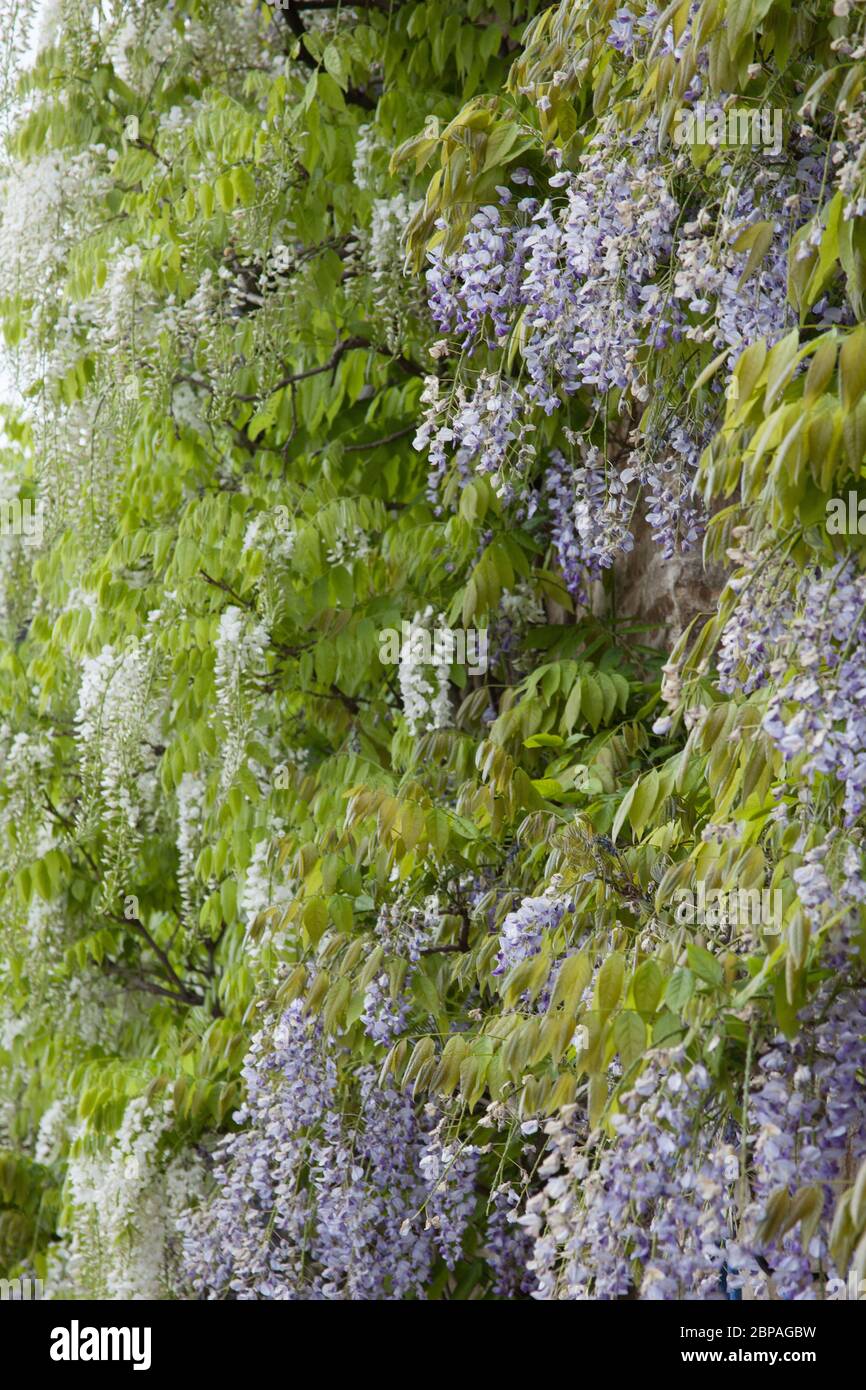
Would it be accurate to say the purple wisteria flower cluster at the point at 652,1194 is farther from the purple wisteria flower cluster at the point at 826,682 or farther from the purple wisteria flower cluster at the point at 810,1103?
the purple wisteria flower cluster at the point at 826,682

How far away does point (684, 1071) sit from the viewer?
159 cm

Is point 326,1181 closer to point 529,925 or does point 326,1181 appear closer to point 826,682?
point 529,925

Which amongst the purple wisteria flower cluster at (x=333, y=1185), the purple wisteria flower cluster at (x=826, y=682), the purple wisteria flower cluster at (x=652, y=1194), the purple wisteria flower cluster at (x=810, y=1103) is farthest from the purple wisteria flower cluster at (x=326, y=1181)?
the purple wisteria flower cluster at (x=826, y=682)

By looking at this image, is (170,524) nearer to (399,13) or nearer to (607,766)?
(399,13)

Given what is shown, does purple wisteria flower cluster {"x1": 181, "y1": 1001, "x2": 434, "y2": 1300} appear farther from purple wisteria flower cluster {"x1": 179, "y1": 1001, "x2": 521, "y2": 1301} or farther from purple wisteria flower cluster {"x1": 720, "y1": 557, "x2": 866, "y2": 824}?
purple wisteria flower cluster {"x1": 720, "y1": 557, "x2": 866, "y2": 824}

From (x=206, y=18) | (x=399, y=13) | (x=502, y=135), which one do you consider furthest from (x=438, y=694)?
(x=206, y=18)

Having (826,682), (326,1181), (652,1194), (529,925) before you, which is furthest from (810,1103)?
(326,1181)

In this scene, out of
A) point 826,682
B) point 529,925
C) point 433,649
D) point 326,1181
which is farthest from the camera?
point 433,649

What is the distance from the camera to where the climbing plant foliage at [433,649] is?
1620mm

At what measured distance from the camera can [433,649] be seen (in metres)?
2.92

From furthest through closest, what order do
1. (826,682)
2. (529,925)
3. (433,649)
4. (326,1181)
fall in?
(433,649)
(326,1181)
(529,925)
(826,682)

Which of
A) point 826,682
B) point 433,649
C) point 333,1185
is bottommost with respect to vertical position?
point 333,1185

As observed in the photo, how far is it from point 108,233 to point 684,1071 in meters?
2.58

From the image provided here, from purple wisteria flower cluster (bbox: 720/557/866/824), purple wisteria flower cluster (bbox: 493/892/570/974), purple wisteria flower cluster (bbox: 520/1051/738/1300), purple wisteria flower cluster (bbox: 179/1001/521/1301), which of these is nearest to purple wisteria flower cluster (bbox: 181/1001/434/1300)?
purple wisteria flower cluster (bbox: 179/1001/521/1301)
